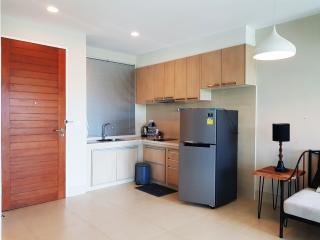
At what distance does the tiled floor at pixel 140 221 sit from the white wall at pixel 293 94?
2.83 ft

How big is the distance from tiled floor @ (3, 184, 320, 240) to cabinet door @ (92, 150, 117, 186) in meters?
0.52

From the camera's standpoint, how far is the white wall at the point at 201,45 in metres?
3.74

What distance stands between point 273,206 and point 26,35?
4.28 m

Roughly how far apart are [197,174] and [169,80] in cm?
194

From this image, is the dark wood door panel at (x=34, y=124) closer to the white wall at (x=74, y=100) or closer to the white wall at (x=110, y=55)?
the white wall at (x=74, y=100)

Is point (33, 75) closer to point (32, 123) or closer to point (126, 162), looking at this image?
point (32, 123)

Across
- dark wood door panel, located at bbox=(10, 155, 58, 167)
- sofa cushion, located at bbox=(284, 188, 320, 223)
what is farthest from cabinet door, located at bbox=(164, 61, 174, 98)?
sofa cushion, located at bbox=(284, 188, 320, 223)

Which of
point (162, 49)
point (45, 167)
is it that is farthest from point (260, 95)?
point (45, 167)

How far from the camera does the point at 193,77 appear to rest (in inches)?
170

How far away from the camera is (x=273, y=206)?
3.61 m

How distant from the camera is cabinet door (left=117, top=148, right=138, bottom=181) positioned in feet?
15.4

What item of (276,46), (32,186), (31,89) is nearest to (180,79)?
(276,46)

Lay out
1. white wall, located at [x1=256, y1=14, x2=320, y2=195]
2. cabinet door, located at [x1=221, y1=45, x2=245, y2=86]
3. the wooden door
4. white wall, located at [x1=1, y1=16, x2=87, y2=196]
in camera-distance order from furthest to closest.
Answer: white wall, located at [x1=1, y1=16, x2=87, y2=196], cabinet door, located at [x1=221, y1=45, x2=245, y2=86], the wooden door, white wall, located at [x1=256, y1=14, x2=320, y2=195]

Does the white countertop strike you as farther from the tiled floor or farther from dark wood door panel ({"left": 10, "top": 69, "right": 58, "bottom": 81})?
dark wood door panel ({"left": 10, "top": 69, "right": 58, "bottom": 81})
